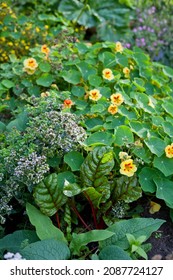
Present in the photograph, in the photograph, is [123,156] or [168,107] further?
[168,107]

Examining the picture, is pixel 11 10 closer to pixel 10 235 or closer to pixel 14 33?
pixel 14 33

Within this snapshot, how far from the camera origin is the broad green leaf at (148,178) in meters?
2.98

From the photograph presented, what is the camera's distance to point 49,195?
287 centimetres

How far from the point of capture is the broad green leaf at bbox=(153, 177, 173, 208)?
294 cm

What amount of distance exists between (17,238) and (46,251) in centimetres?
29

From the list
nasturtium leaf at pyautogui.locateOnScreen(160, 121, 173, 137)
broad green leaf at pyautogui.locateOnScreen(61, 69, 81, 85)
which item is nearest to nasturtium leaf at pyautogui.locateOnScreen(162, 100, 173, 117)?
nasturtium leaf at pyautogui.locateOnScreen(160, 121, 173, 137)

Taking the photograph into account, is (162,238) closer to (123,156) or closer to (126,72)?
(123,156)

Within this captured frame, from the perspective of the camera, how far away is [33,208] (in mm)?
2881

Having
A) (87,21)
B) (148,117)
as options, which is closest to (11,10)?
(87,21)

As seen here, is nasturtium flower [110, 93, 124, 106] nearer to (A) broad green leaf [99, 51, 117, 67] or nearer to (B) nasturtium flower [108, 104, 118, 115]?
(B) nasturtium flower [108, 104, 118, 115]

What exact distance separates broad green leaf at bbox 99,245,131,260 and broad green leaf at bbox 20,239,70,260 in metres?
0.19

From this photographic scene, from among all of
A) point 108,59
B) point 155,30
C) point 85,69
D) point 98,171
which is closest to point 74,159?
point 98,171

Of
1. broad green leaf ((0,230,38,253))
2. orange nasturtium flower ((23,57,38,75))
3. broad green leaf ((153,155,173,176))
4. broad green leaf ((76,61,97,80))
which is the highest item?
broad green leaf ((153,155,173,176))

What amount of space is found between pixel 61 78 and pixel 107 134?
33.8 inches
